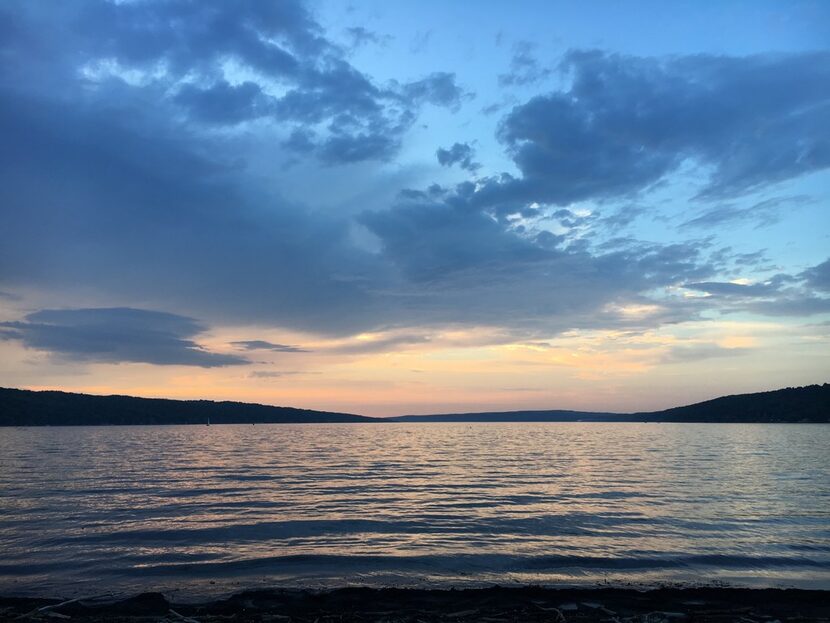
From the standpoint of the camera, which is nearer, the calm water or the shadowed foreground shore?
the shadowed foreground shore

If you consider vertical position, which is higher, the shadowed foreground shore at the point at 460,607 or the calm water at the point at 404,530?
the shadowed foreground shore at the point at 460,607

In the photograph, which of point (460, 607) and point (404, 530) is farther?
point (404, 530)

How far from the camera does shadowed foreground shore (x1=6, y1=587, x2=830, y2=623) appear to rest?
1376 centimetres

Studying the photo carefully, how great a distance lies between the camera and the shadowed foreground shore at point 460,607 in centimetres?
1376

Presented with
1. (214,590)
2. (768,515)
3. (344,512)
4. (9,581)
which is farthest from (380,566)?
(768,515)

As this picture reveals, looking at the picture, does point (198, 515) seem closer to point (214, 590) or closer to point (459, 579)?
point (214, 590)

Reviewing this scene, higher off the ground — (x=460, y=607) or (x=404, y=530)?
(x=460, y=607)

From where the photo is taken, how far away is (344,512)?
28734 mm

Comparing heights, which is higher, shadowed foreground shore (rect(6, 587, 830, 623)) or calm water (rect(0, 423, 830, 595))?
shadowed foreground shore (rect(6, 587, 830, 623))

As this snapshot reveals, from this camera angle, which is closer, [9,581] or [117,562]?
[9,581]

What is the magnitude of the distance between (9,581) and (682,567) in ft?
76.4

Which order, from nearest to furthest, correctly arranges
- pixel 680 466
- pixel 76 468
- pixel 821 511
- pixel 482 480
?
pixel 821 511 < pixel 482 480 < pixel 76 468 < pixel 680 466

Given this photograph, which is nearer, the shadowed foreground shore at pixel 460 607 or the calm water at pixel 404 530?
the shadowed foreground shore at pixel 460 607

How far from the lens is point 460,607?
583 inches
